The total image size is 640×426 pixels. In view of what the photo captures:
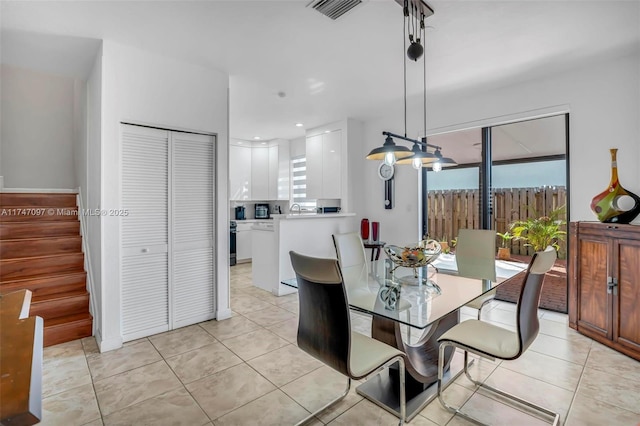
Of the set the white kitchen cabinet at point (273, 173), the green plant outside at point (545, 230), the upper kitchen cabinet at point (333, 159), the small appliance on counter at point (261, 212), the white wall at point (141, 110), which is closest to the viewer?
the white wall at point (141, 110)

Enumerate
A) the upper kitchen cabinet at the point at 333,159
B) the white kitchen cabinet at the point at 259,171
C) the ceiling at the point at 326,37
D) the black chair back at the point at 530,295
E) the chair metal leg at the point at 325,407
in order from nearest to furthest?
the black chair back at the point at 530,295 → the chair metal leg at the point at 325,407 → the ceiling at the point at 326,37 → the upper kitchen cabinet at the point at 333,159 → the white kitchen cabinet at the point at 259,171

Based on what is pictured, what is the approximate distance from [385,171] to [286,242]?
194 cm

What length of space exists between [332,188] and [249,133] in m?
2.17

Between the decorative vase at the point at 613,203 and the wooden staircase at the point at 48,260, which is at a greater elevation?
the decorative vase at the point at 613,203

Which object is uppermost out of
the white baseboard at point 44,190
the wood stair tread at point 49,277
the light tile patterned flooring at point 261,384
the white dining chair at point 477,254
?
the white baseboard at point 44,190

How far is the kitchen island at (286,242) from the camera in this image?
14.2 feet

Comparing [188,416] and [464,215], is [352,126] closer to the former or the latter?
[464,215]

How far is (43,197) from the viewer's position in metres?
4.21

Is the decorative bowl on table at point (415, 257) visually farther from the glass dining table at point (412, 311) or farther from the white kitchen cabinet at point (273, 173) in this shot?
the white kitchen cabinet at point (273, 173)

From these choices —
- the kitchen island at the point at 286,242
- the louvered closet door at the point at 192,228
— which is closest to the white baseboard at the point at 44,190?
the louvered closet door at the point at 192,228

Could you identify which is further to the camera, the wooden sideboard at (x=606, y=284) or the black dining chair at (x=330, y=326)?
the wooden sideboard at (x=606, y=284)

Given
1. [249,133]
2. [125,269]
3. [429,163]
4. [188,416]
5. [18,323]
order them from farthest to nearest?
[249,133] → [125,269] → [429,163] → [188,416] → [18,323]

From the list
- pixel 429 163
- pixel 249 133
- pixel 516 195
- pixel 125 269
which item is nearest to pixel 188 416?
pixel 125 269

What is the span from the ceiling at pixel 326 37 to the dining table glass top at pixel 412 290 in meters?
1.99
